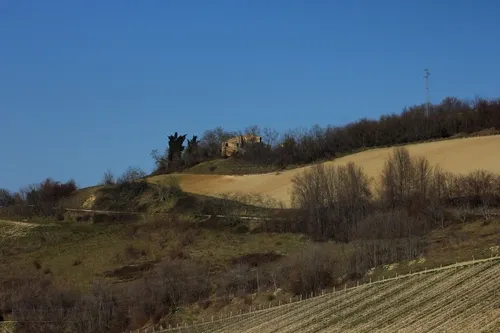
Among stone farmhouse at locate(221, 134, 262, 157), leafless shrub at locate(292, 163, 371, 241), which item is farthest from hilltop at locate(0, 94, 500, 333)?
stone farmhouse at locate(221, 134, 262, 157)

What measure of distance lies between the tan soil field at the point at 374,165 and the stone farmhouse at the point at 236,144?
83.5 feet

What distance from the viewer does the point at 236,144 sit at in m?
171

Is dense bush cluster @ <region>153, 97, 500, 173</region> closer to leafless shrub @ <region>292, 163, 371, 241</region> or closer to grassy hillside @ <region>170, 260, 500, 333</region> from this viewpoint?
leafless shrub @ <region>292, 163, 371, 241</region>

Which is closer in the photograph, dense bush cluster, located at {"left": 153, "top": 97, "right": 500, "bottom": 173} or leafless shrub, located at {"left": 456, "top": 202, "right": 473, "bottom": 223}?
leafless shrub, located at {"left": 456, "top": 202, "right": 473, "bottom": 223}

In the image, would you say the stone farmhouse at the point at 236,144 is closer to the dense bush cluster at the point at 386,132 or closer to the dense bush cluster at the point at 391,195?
the dense bush cluster at the point at 386,132

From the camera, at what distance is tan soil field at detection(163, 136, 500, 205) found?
334 ft

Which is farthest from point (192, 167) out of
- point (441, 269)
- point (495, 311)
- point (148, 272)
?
point (495, 311)

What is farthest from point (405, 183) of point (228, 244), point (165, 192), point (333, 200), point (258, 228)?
point (165, 192)

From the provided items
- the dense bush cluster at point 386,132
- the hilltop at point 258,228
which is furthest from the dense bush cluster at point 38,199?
the dense bush cluster at point 386,132

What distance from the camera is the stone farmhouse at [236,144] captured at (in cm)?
16707

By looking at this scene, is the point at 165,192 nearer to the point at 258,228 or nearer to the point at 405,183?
the point at 258,228

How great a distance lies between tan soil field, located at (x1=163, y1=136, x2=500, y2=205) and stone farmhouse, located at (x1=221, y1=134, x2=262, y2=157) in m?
25.5

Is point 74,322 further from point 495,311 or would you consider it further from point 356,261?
point 495,311

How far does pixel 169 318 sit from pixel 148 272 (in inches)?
616
